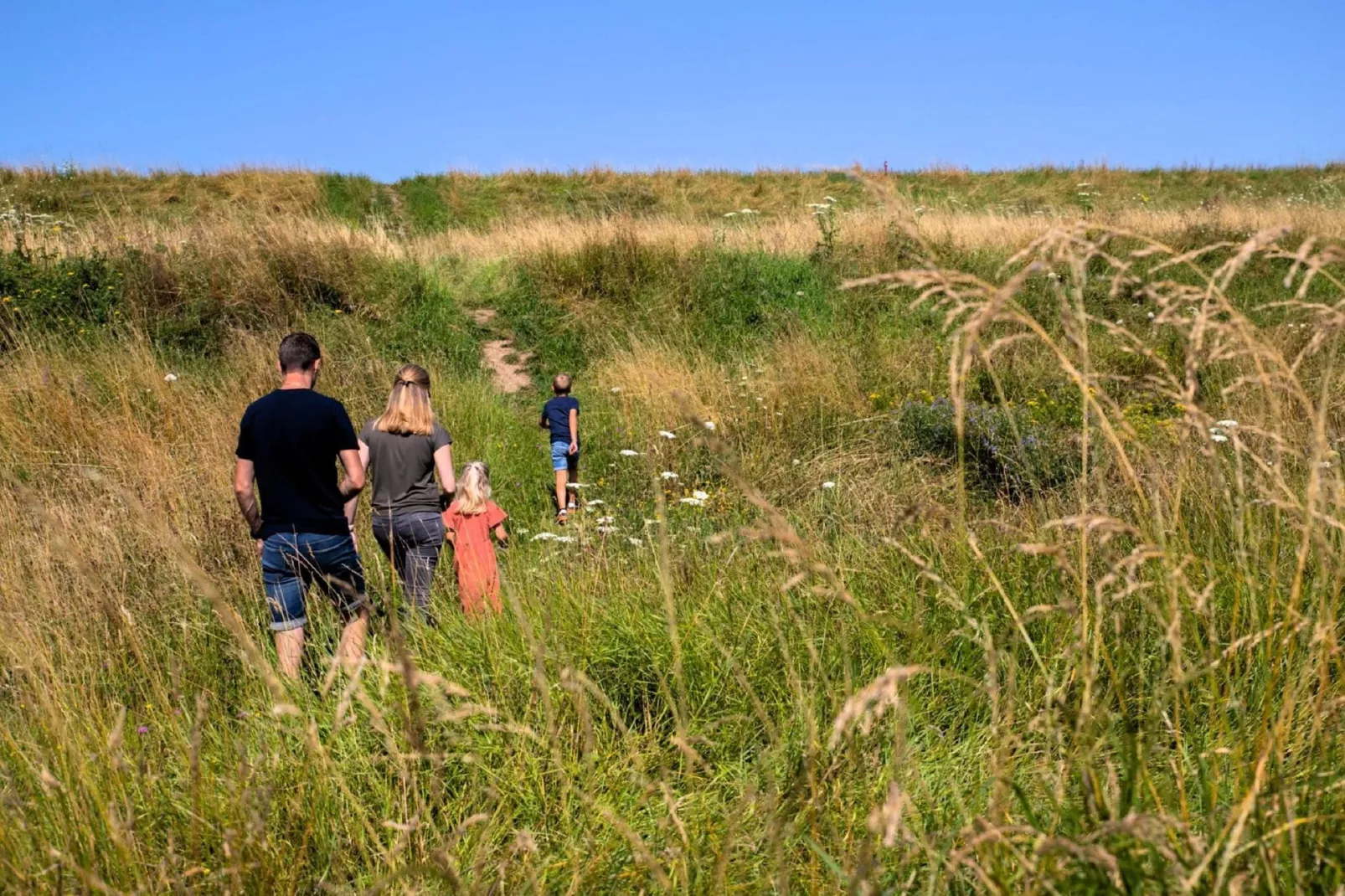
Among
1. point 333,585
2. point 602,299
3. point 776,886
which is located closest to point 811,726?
point 776,886

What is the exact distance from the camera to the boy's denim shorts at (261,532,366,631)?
428cm

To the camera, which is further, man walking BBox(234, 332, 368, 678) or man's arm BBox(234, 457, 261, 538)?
man's arm BBox(234, 457, 261, 538)

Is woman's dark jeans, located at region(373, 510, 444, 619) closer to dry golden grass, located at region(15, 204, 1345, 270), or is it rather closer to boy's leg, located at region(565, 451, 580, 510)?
boy's leg, located at region(565, 451, 580, 510)

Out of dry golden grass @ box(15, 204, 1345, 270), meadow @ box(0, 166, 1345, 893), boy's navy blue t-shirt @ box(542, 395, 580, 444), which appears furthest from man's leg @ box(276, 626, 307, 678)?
dry golden grass @ box(15, 204, 1345, 270)

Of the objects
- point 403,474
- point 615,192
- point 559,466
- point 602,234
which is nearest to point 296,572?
point 403,474

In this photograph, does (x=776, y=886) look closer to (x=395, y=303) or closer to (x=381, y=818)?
(x=381, y=818)

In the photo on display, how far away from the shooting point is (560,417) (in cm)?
827

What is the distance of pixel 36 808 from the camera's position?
2254 mm

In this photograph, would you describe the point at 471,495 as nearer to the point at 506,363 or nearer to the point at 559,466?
the point at 559,466

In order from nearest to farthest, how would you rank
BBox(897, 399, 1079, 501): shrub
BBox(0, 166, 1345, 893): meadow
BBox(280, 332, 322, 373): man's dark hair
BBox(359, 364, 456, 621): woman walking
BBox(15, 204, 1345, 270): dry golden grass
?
1. BBox(0, 166, 1345, 893): meadow
2. BBox(280, 332, 322, 373): man's dark hair
3. BBox(359, 364, 456, 621): woman walking
4. BBox(897, 399, 1079, 501): shrub
5. BBox(15, 204, 1345, 270): dry golden grass

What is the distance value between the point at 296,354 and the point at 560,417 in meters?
3.72

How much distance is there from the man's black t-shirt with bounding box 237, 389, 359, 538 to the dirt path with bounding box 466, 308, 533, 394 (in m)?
6.43

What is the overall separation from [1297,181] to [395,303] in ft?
82.6

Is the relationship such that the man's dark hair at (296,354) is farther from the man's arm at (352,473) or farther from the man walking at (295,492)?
the man's arm at (352,473)
